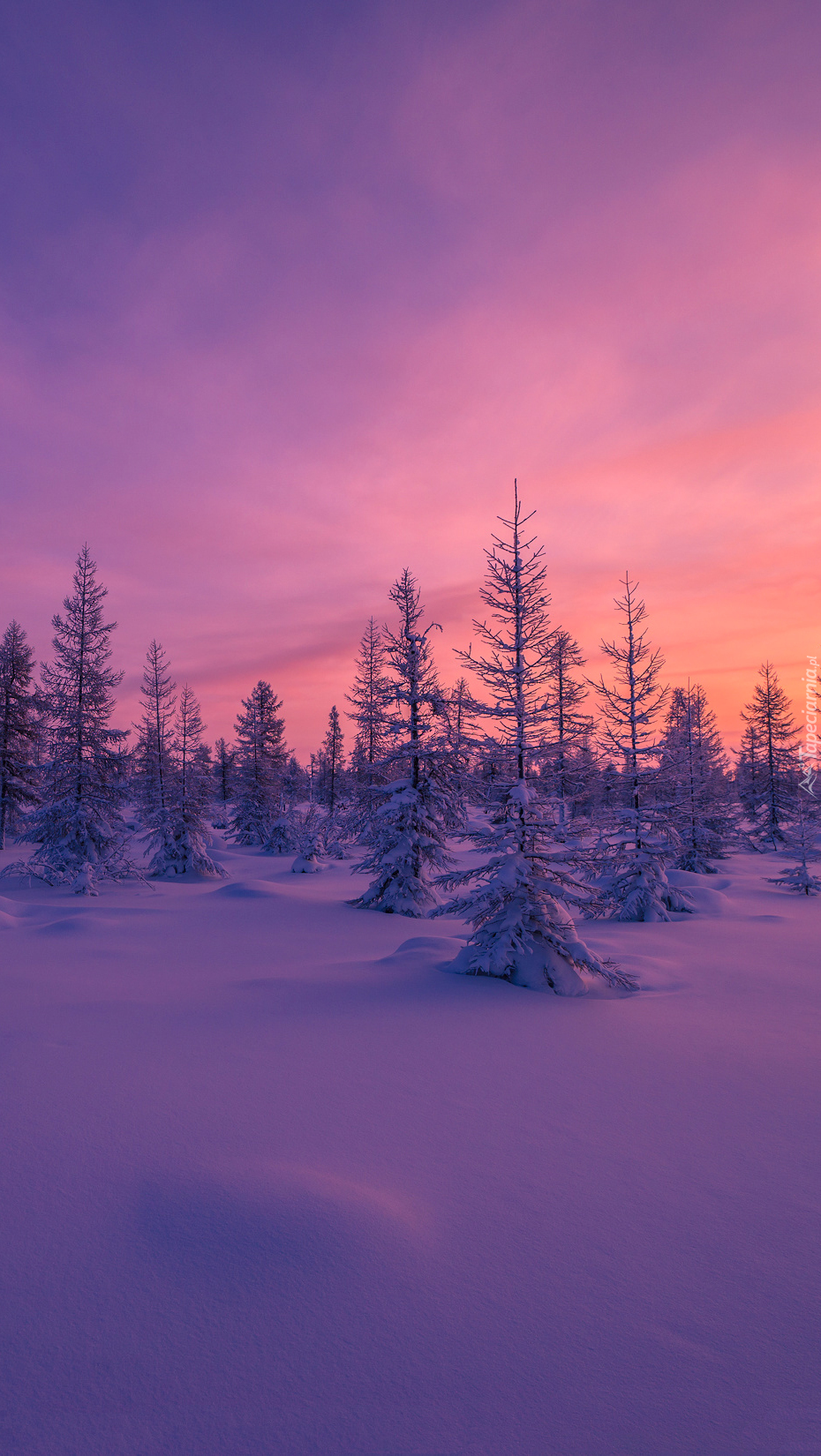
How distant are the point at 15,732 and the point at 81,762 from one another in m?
13.3

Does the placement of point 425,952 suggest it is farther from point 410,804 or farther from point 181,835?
point 181,835

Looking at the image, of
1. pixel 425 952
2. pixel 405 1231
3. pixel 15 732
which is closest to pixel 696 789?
pixel 425 952

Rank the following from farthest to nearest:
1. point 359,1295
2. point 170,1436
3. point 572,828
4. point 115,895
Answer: point 115,895 → point 572,828 → point 359,1295 → point 170,1436

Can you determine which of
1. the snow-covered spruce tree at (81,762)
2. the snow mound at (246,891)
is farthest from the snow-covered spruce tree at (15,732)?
the snow mound at (246,891)

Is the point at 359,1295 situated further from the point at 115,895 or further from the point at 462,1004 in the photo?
the point at 115,895

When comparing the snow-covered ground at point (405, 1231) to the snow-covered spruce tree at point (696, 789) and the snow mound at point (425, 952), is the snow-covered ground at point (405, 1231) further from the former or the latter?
the snow-covered spruce tree at point (696, 789)

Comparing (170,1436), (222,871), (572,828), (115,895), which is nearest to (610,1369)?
(170,1436)

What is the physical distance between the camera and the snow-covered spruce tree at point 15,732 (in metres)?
33.4

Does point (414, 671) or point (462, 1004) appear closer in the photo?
point (462, 1004)

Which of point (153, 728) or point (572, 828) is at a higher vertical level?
point (153, 728)

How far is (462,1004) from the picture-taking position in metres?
7.96

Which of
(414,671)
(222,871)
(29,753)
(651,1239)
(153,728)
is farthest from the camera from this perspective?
(153,728)

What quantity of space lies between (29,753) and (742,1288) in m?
38.3

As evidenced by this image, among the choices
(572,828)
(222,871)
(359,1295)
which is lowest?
(222,871)
